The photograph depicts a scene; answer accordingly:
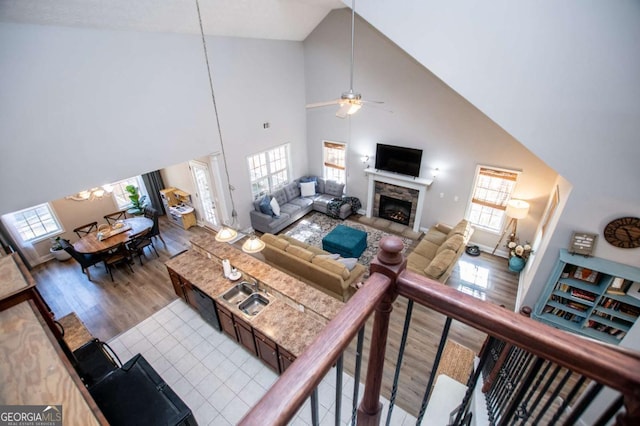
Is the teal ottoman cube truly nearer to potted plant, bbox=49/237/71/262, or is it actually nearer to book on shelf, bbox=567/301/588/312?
book on shelf, bbox=567/301/588/312

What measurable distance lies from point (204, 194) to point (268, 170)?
179 cm

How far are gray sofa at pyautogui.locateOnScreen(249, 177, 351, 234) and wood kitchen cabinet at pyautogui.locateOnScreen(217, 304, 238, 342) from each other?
301 cm

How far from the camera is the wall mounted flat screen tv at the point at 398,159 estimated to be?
6980 millimetres

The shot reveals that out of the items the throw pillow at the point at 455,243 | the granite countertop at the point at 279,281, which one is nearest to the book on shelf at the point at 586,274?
the throw pillow at the point at 455,243

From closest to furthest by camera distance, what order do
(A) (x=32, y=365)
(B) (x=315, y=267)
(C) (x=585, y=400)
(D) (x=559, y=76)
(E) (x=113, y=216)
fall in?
(C) (x=585, y=400) → (A) (x=32, y=365) → (D) (x=559, y=76) → (B) (x=315, y=267) → (E) (x=113, y=216)

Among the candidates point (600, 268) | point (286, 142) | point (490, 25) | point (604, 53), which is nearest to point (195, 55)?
point (286, 142)

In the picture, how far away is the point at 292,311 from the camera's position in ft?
13.5

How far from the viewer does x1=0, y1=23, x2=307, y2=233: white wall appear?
3.82 metres

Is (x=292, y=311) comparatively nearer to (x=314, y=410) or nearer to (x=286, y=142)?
(x=314, y=410)

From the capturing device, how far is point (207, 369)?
4.31m

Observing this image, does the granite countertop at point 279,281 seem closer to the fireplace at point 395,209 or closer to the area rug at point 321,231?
the area rug at point 321,231

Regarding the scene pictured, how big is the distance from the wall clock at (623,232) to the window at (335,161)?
18.7 feet

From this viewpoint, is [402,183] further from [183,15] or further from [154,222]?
[154,222]

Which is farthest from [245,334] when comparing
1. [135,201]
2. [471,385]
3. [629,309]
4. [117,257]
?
[135,201]
